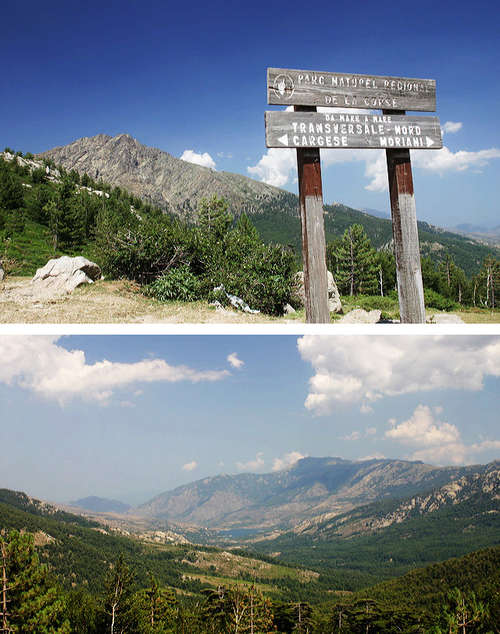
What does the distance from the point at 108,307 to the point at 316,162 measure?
5.49 metres

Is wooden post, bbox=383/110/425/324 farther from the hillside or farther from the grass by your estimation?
the hillside

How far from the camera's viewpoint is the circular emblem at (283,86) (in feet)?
20.6

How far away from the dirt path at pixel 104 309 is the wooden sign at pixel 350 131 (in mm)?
3754

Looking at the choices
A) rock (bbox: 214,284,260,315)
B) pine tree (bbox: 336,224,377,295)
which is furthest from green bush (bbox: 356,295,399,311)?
pine tree (bbox: 336,224,377,295)

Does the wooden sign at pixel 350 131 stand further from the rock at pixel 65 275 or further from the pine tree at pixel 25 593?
the pine tree at pixel 25 593

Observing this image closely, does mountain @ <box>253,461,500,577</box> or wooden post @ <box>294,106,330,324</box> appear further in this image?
mountain @ <box>253,461,500,577</box>

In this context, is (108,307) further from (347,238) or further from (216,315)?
(347,238)

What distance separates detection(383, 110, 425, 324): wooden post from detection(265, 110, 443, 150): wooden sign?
258 mm

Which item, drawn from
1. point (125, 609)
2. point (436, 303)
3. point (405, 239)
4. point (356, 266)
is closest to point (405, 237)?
point (405, 239)

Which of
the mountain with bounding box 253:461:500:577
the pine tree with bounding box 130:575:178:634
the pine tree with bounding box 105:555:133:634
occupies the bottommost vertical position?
the mountain with bounding box 253:461:500:577

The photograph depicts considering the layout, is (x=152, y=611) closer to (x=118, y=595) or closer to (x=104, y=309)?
(x=118, y=595)

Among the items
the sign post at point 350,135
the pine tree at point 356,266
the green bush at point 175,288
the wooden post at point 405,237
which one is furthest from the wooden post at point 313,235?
the pine tree at point 356,266

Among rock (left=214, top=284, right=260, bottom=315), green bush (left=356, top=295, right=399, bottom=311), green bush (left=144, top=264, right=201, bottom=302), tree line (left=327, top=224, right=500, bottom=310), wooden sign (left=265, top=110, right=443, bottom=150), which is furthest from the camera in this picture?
tree line (left=327, top=224, right=500, bottom=310)

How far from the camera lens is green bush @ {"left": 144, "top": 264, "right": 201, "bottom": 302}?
11008mm
